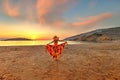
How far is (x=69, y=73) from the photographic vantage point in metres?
13.6

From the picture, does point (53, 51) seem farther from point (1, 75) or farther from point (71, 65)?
point (1, 75)

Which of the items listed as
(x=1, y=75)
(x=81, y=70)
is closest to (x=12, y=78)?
(x=1, y=75)

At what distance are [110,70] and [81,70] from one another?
2268mm

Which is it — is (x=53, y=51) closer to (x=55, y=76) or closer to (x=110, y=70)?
(x=55, y=76)

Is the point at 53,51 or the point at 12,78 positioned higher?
the point at 53,51

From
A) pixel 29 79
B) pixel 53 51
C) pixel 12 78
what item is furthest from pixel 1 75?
pixel 53 51

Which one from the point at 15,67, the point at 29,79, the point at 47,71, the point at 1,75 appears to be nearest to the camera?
the point at 29,79

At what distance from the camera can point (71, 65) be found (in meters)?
16.4

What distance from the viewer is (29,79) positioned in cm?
1230

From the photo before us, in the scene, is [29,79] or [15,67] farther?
[15,67]

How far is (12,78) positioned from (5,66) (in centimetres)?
385

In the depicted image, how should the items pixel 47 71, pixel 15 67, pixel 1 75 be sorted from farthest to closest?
1. pixel 15 67
2. pixel 47 71
3. pixel 1 75

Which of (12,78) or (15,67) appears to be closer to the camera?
(12,78)

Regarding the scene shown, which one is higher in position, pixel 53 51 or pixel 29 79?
pixel 53 51
